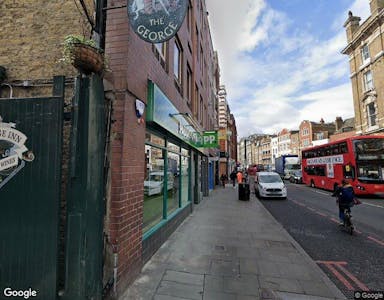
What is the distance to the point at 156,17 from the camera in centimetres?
342

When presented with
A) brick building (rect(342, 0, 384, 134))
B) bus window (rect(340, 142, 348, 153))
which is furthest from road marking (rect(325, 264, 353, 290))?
brick building (rect(342, 0, 384, 134))

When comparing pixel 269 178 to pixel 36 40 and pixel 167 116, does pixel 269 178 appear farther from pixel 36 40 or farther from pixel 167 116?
pixel 36 40

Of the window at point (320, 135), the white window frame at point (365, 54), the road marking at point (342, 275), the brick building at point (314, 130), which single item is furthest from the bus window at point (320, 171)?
the window at point (320, 135)

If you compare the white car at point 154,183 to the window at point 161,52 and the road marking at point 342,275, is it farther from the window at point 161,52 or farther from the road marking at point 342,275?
the road marking at point 342,275

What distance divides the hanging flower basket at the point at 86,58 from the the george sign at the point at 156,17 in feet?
2.45

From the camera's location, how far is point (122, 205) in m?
3.57

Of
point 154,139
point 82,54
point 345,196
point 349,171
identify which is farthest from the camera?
point 349,171

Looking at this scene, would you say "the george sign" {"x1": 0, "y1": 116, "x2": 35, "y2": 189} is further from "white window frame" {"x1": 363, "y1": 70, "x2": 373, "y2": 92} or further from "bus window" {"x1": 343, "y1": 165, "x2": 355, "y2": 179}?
"white window frame" {"x1": 363, "y1": 70, "x2": 373, "y2": 92}

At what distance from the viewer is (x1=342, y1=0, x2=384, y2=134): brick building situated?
24.6m

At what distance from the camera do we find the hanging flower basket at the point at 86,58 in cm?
291

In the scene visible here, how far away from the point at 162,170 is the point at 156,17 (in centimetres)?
366

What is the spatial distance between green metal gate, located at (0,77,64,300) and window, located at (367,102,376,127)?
3248cm

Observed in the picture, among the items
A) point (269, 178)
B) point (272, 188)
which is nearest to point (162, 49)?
point (272, 188)

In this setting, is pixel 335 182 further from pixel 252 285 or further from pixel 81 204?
pixel 81 204
